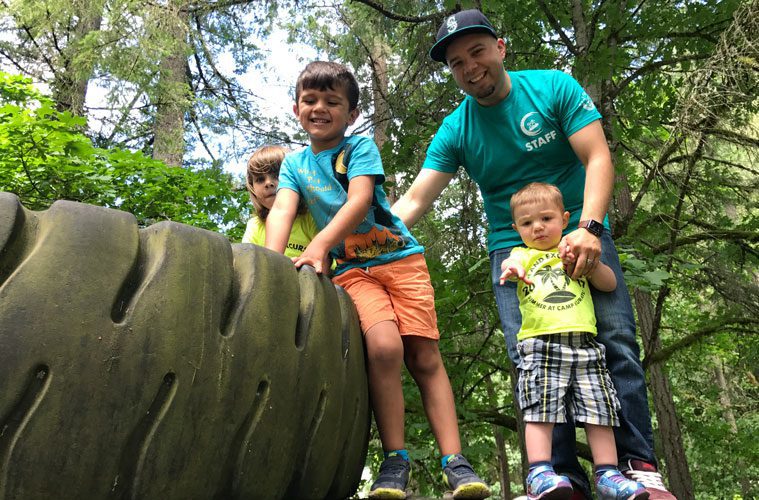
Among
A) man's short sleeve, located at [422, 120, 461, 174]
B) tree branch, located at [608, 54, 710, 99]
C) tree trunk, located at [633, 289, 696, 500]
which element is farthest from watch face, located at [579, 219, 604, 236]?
tree trunk, located at [633, 289, 696, 500]

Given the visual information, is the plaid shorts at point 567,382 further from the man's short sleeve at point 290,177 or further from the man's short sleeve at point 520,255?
the man's short sleeve at point 290,177

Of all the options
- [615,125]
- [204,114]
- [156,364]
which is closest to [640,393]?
[156,364]

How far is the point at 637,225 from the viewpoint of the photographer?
20.2 feet

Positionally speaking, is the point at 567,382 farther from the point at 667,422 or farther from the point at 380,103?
the point at 380,103

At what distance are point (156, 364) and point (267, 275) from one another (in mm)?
389

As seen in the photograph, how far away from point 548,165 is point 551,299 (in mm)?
582

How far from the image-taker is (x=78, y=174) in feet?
18.3

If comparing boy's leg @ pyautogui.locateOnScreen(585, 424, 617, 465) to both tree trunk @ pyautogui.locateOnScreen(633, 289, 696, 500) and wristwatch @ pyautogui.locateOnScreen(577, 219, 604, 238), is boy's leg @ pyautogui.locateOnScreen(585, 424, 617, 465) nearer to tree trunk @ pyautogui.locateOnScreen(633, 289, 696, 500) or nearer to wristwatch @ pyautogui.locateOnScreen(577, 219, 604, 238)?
wristwatch @ pyautogui.locateOnScreen(577, 219, 604, 238)

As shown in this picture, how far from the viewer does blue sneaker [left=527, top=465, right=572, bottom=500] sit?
1913mm

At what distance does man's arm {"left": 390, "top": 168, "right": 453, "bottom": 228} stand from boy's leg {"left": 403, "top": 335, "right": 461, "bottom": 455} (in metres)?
0.64

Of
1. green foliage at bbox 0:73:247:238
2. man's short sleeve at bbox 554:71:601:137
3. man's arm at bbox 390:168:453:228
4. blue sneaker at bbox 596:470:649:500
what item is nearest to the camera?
blue sneaker at bbox 596:470:649:500

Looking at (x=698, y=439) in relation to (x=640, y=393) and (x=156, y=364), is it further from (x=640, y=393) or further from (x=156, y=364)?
(x=156, y=364)

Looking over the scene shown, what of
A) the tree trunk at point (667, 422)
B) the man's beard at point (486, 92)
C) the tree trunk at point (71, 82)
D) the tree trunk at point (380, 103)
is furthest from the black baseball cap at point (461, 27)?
the tree trunk at point (71, 82)

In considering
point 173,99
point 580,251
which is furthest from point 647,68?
point 173,99
